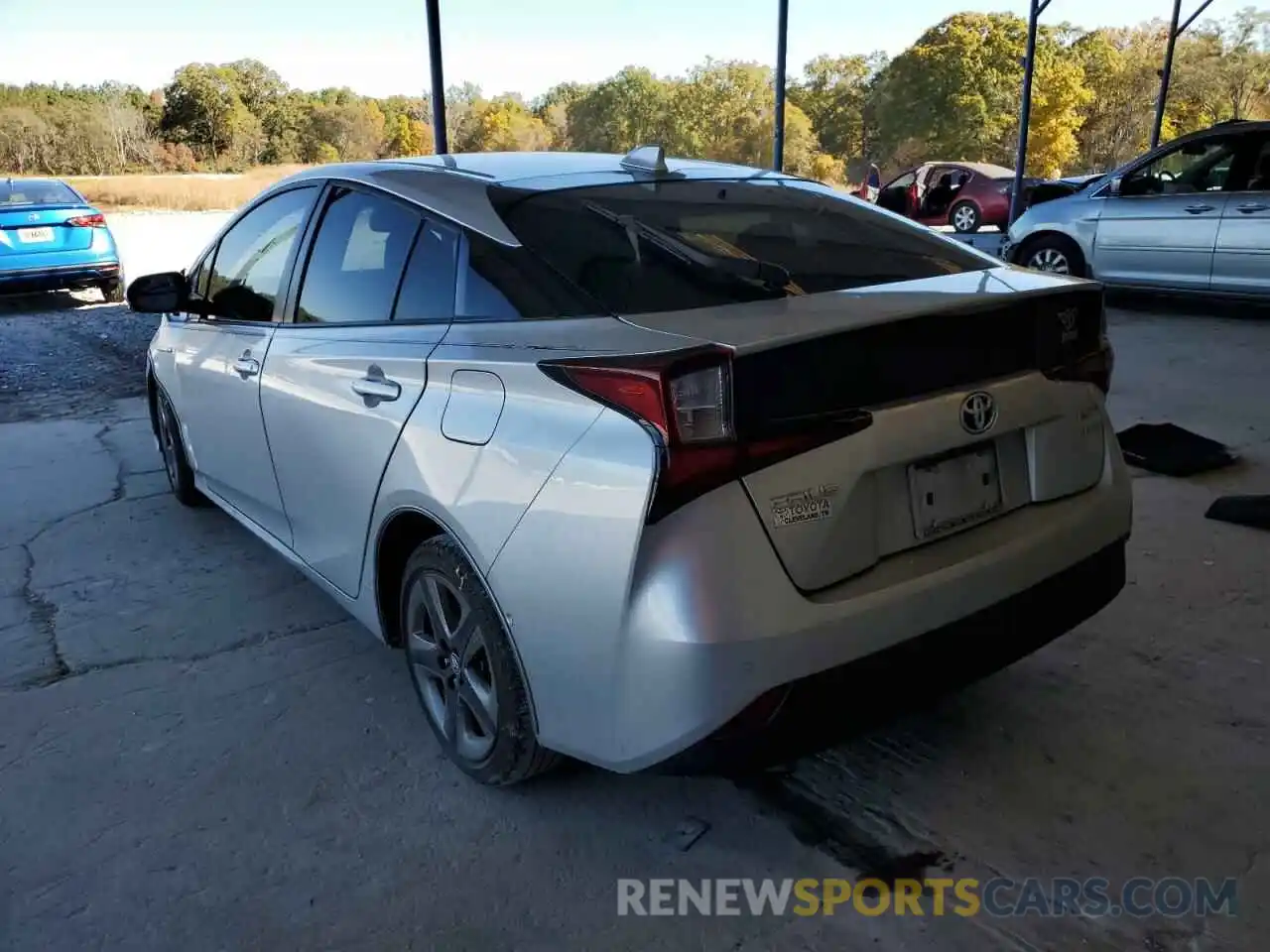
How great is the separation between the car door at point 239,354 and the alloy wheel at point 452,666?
0.89 m

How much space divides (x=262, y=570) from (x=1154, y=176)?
29.0 feet

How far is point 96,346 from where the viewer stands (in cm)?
891

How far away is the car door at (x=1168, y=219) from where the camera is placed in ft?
28.2

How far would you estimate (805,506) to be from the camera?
186cm

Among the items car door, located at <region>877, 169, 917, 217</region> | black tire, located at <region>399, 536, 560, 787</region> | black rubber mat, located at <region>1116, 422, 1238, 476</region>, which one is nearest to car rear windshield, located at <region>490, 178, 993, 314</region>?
black tire, located at <region>399, 536, 560, 787</region>

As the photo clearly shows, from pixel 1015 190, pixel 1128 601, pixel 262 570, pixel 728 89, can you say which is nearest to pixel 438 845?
pixel 262 570

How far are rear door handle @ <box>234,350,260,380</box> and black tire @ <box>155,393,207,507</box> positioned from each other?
45.3 inches

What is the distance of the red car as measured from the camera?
17156 mm

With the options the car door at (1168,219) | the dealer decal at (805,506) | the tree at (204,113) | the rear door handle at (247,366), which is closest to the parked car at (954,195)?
the car door at (1168,219)

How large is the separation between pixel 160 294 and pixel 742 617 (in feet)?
9.87

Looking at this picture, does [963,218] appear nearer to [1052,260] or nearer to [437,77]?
[1052,260]

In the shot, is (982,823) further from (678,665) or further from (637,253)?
(637,253)

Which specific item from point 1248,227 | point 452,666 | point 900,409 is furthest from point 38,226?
point 1248,227

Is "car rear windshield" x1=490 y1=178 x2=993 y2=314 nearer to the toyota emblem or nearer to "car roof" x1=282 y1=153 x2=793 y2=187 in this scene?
"car roof" x1=282 y1=153 x2=793 y2=187
